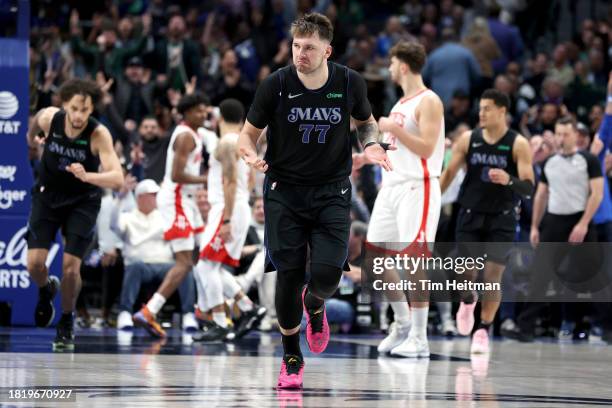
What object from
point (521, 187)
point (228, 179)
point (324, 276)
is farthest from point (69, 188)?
point (521, 187)

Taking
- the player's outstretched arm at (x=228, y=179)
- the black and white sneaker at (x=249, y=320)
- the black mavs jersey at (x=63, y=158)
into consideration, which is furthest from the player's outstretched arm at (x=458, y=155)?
the black mavs jersey at (x=63, y=158)

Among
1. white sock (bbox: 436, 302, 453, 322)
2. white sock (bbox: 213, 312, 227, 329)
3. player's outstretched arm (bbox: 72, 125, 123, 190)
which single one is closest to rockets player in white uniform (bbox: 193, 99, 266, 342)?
white sock (bbox: 213, 312, 227, 329)

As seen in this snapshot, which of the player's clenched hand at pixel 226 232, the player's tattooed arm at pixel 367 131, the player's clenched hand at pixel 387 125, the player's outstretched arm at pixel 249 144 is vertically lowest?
the player's clenched hand at pixel 226 232

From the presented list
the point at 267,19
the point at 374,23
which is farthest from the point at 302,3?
the point at 374,23

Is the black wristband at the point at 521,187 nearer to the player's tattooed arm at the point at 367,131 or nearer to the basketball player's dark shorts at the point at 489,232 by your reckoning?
the basketball player's dark shorts at the point at 489,232

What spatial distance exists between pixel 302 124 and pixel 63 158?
137 inches

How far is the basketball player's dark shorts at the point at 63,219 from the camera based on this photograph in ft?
33.7

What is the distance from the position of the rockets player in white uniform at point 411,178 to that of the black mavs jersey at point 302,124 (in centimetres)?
264

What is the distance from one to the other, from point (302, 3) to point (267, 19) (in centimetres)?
69

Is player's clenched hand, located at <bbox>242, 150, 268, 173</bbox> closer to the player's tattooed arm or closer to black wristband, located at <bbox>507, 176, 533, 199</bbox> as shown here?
the player's tattooed arm

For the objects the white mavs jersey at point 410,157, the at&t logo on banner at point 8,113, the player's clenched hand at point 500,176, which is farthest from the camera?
the at&t logo on banner at point 8,113

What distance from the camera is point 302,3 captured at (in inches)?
→ 784

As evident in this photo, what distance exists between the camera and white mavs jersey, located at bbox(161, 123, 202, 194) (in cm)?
1245

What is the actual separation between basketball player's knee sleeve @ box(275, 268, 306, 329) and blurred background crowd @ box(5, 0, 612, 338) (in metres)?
5.31
